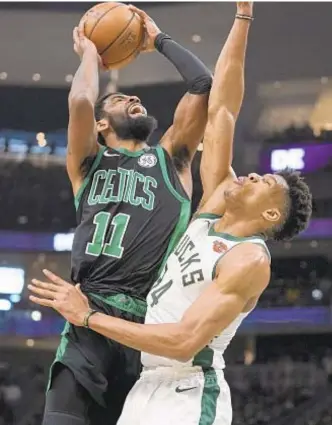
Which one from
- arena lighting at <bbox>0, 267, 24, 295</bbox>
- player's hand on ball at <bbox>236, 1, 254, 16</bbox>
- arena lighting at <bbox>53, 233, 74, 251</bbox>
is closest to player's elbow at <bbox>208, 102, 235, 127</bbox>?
player's hand on ball at <bbox>236, 1, 254, 16</bbox>

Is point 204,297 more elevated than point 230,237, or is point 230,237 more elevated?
point 230,237

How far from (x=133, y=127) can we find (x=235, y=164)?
6550 millimetres

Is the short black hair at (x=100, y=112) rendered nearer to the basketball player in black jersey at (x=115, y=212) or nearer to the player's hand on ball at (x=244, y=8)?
the basketball player in black jersey at (x=115, y=212)

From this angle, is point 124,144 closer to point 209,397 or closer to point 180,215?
point 180,215

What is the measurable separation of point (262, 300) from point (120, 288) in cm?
711

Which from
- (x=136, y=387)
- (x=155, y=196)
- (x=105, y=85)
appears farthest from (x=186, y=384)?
(x=105, y=85)

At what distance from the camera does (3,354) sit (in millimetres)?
9906

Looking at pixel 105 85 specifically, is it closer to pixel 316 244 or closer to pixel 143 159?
pixel 316 244

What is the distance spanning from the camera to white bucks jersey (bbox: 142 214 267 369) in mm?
2768

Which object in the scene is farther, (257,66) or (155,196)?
(257,66)

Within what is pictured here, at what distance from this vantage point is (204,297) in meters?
2.63

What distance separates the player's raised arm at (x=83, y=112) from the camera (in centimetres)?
299

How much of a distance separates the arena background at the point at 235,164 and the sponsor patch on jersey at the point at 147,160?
593 cm

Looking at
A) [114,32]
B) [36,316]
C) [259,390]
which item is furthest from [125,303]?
[36,316]
